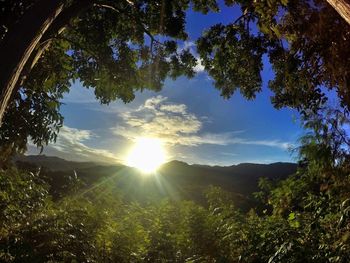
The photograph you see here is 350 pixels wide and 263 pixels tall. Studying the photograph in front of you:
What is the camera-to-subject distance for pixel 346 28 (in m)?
4.88

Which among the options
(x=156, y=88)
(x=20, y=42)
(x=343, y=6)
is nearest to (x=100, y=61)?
(x=156, y=88)

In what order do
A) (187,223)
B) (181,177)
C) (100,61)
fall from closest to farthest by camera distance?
(187,223) < (100,61) < (181,177)

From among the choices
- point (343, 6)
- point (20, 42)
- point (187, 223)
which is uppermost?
point (343, 6)

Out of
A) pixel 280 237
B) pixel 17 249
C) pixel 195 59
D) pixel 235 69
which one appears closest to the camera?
pixel 280 237

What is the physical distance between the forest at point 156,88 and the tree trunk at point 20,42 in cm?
2

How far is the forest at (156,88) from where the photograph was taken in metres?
5.05

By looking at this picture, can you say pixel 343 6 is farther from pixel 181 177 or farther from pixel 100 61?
pixel 181 177

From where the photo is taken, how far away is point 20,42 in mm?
5707

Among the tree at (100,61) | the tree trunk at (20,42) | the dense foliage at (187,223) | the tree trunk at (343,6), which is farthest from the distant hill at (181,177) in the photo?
the tree trunk at (343,6)

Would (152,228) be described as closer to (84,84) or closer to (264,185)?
(264,185)

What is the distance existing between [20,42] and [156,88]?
24.5 feet

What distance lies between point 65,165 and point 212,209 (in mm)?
58812

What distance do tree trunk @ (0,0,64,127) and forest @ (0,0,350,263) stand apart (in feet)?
0.06

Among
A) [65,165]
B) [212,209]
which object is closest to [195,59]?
[212,209]
